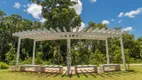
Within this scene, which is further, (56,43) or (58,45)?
(56,43)

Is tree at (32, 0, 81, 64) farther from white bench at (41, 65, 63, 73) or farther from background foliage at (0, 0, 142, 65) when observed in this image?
white bench at (41, 65, 63, 73)

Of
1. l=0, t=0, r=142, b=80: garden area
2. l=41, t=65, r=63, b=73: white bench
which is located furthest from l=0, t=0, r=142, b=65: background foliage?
l=41, t=65, r=63, b=73: white bench

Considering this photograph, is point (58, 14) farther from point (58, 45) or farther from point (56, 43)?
point (58, 45)

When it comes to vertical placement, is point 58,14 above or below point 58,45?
above

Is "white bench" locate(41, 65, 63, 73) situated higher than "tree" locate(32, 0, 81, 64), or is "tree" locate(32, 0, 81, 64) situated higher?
"tree" locate(32, 0, 81, 64)

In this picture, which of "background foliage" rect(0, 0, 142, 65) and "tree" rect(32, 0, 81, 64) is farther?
"tree" rect(32, 0, 81, 64)

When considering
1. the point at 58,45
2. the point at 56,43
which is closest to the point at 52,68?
the point at 58,45

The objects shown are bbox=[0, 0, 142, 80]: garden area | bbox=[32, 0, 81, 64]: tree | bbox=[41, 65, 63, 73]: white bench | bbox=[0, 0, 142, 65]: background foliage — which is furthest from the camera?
bbox=[32, 0, 81, 64]: tree

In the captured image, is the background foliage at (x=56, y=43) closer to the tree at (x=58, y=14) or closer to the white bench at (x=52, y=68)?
Result: the tree at (x=58, y=14)

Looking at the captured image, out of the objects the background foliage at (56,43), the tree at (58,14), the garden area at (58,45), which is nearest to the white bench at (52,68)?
the garden area at (58,45)

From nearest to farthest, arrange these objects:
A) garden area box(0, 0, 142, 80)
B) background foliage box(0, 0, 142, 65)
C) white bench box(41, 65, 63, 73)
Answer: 1. white bench box(41, 65, 63, 73)
2. garden area box(0, 0, 142, 80)
3. background foliage box(0, 0, 142, 65)

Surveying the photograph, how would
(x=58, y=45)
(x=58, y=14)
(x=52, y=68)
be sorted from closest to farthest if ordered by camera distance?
1. (x=52, y=68)
2. (x=58, y=45)
3. (x=58, y=14)

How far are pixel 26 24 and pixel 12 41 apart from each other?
4.50 metres

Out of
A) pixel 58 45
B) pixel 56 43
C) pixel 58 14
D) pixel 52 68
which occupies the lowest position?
pixel 52 68
